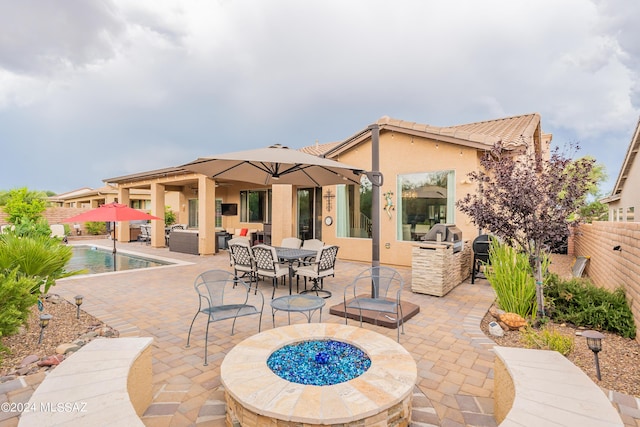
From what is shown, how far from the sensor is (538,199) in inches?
164

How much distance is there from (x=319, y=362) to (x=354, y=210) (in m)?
7.81

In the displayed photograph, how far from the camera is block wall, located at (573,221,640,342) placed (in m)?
3.93

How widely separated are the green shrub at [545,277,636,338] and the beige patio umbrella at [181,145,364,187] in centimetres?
370

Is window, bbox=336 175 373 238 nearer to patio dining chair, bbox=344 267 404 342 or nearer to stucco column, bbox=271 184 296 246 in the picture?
stucco column, bbox=271 184 296 246

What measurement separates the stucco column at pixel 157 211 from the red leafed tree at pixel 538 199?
1405 cm

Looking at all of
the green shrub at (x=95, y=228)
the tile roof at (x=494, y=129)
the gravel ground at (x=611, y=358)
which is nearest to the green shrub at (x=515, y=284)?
the gravel ground at (x=611, y=358)

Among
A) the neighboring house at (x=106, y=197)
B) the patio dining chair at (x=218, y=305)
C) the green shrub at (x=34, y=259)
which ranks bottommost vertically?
the patio dining chair at (x=218, y=305)

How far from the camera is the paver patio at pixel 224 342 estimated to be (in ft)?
8.56

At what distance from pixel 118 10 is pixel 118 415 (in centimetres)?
1683

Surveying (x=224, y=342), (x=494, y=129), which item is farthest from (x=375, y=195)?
(x=494, y=129)

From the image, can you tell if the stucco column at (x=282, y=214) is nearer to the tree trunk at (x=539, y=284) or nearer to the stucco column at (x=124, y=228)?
the tree trunk at (x=539, y=284)

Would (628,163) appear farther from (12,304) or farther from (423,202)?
(12,304)

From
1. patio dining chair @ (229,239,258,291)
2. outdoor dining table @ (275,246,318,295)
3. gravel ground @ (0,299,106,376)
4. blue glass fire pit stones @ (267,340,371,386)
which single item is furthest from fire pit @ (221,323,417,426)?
patio dining chair @ (229,239,258,291)

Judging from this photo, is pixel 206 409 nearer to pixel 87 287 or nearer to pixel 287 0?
pixel 87 287
